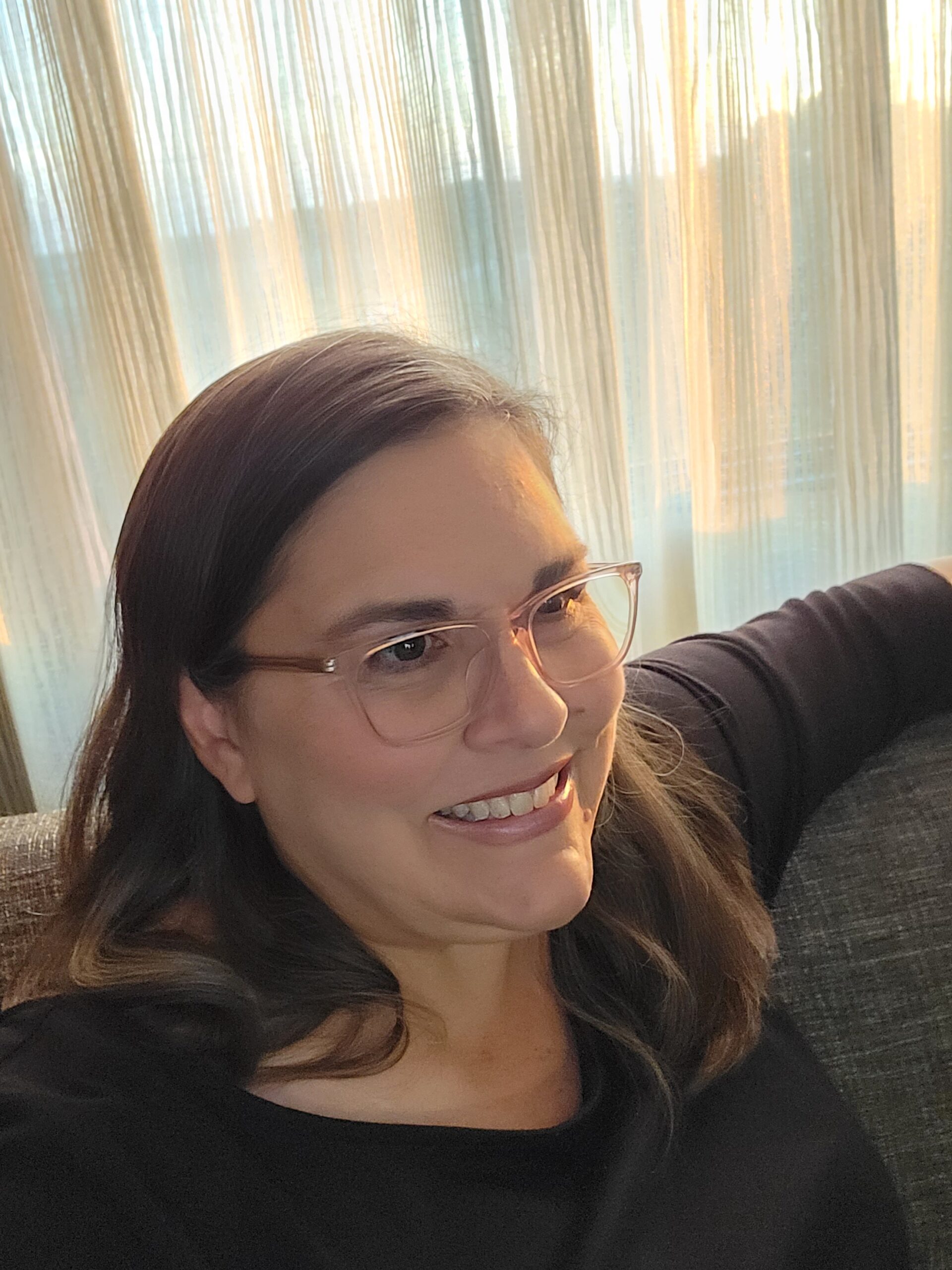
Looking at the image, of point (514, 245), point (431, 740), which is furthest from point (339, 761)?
point (514, 245)

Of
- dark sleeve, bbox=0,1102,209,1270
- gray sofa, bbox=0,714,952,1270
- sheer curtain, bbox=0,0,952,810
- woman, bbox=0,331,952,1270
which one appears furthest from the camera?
sheer curtain, bbox=0,0,952,810

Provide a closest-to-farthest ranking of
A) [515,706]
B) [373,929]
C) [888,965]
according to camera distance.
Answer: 1. [515,706]
2. [373,929]
3. [888,965]

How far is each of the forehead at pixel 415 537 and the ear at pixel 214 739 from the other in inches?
4.9

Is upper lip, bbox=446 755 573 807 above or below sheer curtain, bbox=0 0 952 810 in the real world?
below

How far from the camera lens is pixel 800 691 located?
3.73 feet

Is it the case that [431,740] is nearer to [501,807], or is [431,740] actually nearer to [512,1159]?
[501,807]

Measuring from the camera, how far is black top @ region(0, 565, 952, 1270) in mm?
701

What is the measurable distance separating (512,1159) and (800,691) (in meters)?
0.57

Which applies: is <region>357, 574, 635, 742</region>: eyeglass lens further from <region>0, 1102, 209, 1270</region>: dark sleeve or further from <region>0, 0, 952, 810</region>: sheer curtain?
<region>0, 0, 952, 810</region>: sheer curtain

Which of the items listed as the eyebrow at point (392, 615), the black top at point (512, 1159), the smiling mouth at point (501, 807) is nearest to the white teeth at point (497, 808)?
the smiling mouth at point (501, 807)

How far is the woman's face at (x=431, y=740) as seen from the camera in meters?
0.77

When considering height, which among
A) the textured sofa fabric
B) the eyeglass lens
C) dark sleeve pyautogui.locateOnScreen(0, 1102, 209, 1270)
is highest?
the eyeglass lens

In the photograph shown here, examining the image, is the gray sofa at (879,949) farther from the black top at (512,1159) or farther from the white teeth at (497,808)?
the white teeth at (497,808)

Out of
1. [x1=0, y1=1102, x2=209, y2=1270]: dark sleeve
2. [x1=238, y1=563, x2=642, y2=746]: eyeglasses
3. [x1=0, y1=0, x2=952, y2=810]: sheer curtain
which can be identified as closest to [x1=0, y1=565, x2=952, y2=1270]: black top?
[x1=0, y1=1102, x2=209, y2=1270]: dark sleeve
